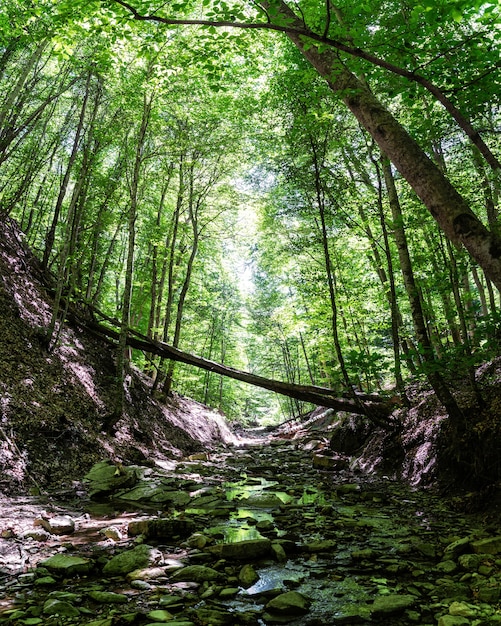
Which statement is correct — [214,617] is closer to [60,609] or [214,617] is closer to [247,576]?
[247,576]

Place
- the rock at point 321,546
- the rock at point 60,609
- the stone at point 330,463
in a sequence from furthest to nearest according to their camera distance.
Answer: the stone at point 330,463 < the rock at point 321,546 < the rock at point 60,609

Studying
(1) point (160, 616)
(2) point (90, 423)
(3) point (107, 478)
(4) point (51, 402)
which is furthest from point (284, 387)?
(1) point (160, 616)

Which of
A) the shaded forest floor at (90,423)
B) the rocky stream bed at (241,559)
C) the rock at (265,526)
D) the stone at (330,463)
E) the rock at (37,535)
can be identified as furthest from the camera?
the stone at (330,463)

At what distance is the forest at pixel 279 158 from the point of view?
3.95 meters

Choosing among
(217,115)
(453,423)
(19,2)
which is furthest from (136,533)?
(217,115)

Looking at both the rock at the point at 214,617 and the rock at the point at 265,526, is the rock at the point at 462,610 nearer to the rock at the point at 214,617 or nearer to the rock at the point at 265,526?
the rock at the point at 214,617

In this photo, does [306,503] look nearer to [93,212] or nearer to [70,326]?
[70,326]

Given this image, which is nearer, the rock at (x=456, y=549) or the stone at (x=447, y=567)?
the stone at (x=447, y=567)

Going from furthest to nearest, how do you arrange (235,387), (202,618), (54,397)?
(235,387)
(54,397)
(202,618)

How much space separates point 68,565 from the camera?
3.21m

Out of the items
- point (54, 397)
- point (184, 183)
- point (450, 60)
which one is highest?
point (184, 183)

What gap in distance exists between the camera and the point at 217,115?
13117 mm

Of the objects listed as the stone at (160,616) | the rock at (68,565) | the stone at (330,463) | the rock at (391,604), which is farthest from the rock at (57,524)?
the stone at (330,463)

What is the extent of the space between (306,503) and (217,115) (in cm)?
1202
